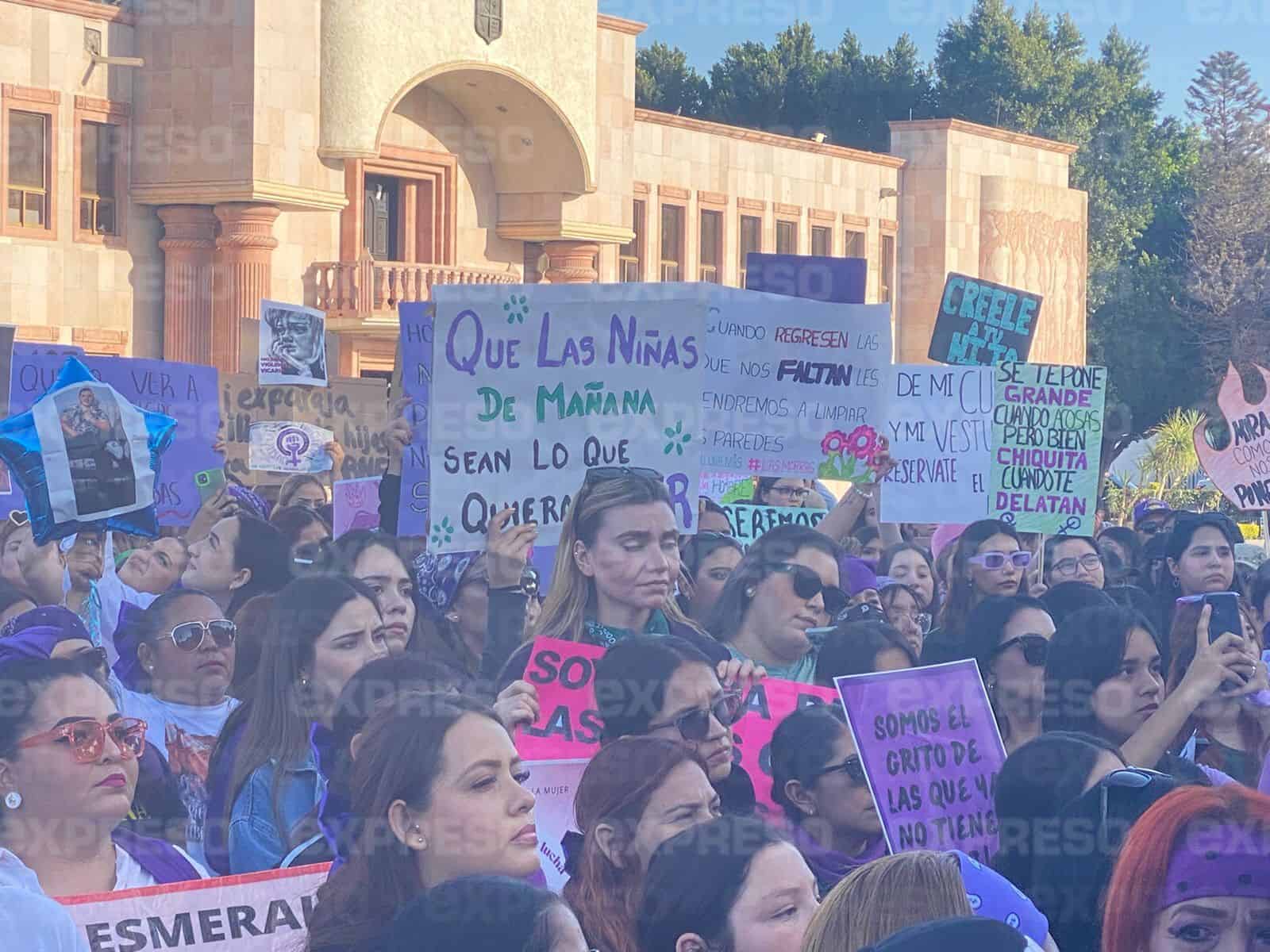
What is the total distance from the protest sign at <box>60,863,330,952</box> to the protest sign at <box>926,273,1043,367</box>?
320 inches

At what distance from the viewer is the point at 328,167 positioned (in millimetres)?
24562

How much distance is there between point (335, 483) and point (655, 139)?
72.4 ft

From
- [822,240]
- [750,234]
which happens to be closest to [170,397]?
[750,234]

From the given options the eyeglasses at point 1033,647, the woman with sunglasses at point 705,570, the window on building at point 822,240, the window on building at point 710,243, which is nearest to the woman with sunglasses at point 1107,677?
the eyeglasses at point 1033,647

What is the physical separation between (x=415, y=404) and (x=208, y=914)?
420cm

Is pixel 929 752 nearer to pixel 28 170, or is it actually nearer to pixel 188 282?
pixel 28 170

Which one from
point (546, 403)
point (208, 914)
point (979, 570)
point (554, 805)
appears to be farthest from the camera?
point (979, 570)

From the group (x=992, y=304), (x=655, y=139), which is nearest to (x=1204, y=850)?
(x=992, y=304)

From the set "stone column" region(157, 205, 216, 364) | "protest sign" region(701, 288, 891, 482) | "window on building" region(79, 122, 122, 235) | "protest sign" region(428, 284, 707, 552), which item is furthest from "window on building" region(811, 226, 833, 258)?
"protest sign" region(428, 284, 707, 552)

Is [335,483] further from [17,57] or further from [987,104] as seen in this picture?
[987,104]

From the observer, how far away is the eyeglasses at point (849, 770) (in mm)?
4777

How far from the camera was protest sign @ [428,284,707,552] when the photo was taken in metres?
6.35

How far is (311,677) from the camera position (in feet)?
16.4

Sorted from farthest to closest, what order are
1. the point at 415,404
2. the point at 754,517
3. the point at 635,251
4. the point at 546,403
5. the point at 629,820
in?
the point at 635,251, the point at 754,517, the point at 415,404, the point at 546,403, the point at 629,820
